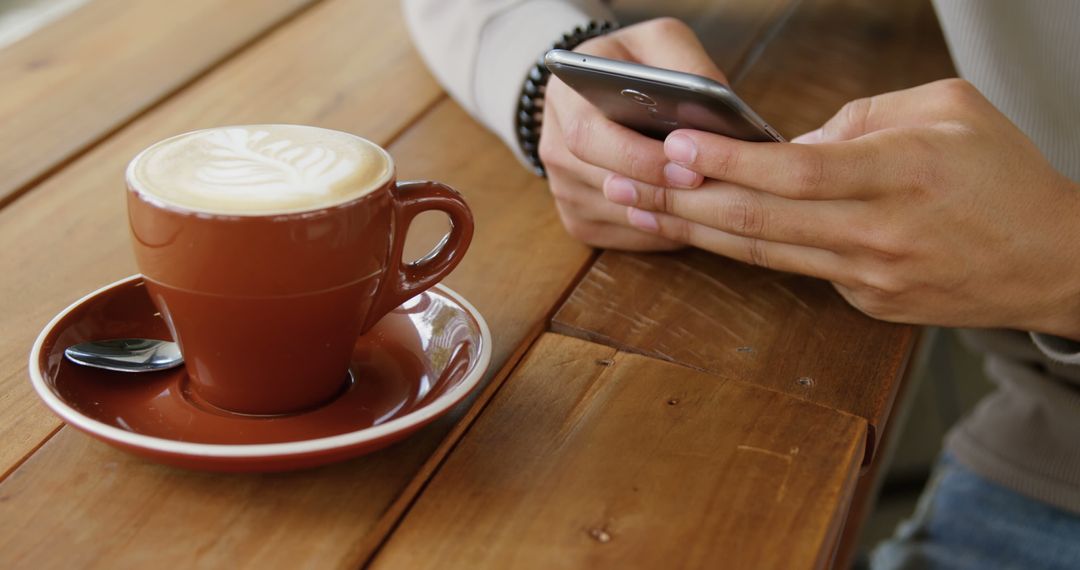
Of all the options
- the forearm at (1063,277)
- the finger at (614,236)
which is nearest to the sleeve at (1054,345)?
the forearm at (1063,277)

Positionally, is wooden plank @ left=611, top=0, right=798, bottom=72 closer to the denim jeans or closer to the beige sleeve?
the beige sleeve

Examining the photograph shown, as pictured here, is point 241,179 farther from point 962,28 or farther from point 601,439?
point 962,28

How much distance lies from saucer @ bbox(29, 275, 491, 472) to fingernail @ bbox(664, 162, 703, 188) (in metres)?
0.18

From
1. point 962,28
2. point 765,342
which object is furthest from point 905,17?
point 765,342

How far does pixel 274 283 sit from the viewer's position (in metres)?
0.49

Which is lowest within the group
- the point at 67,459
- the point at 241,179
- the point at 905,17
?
the point at 905,17

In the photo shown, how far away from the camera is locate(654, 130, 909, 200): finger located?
0.64 meters

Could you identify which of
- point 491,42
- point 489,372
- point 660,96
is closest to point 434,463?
point 489,372

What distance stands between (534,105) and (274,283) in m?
0.43

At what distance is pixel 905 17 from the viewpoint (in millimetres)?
1268

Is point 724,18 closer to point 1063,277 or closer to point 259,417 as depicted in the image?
point 1063,277

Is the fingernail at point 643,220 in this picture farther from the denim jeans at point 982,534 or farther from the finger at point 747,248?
the denim jeans at point 982,534

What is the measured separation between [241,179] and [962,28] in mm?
777

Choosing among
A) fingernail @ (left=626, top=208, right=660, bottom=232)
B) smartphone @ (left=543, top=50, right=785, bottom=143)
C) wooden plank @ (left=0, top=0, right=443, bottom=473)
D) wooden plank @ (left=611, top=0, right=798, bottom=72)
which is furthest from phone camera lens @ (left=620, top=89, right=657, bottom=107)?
wooden plank @ (left=611, top=0, right=798, bottom=72)
